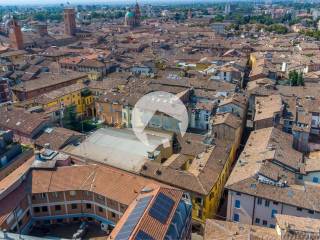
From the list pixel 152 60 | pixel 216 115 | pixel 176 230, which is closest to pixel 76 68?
pixel 152 60

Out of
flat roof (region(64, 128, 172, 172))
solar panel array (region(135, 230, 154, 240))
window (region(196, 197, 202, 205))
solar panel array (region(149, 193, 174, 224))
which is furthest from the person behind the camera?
flat roof (region(64, 128, 172, 172))

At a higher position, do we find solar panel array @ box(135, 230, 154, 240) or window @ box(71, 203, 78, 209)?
solar panel array @ box(135, 230, 154, 240)

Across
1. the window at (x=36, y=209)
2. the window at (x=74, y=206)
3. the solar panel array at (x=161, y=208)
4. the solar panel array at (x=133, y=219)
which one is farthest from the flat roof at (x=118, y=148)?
the solar panel array at (x=161, y=208)

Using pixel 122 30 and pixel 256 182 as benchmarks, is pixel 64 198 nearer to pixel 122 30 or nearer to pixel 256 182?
pixel 256 182

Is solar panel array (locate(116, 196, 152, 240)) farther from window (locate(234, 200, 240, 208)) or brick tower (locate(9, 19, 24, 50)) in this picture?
brick tower (locate(9, 19, 24, 50))

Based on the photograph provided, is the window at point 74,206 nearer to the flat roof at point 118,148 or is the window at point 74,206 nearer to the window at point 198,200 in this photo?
the flat roof at point 118,148

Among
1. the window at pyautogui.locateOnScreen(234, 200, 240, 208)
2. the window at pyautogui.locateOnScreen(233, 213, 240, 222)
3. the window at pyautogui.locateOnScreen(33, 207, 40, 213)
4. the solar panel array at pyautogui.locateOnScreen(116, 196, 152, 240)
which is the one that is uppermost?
the solar panel array at pyautogui.locateOnScreen(116, 196, 152, 240)

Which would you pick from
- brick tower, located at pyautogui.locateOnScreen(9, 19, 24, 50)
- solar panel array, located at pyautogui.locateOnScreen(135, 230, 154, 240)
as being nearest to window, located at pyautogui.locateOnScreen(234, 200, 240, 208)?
solar panel array, located at pyautogui.locateOnScreen(135, 230, 154, 240)

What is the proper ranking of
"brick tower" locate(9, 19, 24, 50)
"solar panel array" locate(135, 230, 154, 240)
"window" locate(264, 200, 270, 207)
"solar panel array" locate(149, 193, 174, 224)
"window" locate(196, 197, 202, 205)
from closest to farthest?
"solar panel array" locate(135, 230, 154, 240) → "solar panel array" locate(149, 193, 174, 224) → "window" locate(264, 200, 270, 207) → "window" locate(196, 197, 202, 205) → "brick tower" locate(9, 19, 24, 50)

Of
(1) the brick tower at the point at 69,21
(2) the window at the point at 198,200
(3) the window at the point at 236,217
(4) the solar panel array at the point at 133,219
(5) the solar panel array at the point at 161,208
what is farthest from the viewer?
(1) the brick tower at the point at 69,21
